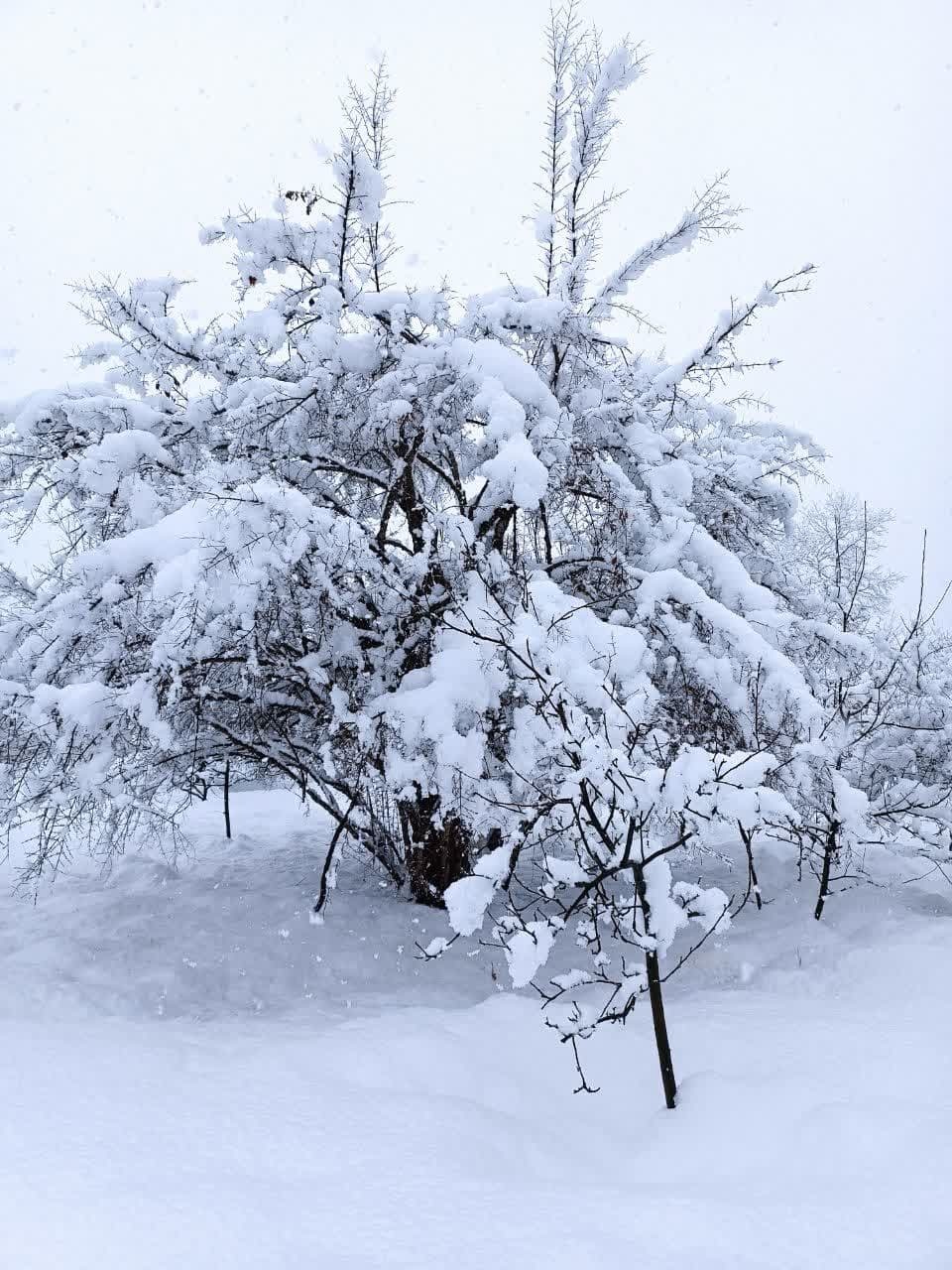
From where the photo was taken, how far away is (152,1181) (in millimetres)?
2377

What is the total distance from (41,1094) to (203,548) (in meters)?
2.42

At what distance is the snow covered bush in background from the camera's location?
411 centimetres

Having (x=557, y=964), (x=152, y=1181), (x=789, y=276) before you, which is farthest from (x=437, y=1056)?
(x=789, y=276)

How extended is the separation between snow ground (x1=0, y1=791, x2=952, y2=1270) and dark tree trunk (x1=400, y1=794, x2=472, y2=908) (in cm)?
82

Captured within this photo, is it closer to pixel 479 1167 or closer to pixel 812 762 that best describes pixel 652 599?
pixel 812 762

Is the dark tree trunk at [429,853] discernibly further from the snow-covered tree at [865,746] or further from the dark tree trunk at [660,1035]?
the dark tree trunk at [660,1035]

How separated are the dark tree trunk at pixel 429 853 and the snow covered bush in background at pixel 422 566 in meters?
0.03

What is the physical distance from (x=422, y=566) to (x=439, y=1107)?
9.68 ft

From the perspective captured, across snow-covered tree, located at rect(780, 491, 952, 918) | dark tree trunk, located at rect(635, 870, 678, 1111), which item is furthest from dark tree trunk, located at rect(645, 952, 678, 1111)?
snow-covered tree, located at rect(780, 491, 952, 918)

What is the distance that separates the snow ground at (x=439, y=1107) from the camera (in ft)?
7.00

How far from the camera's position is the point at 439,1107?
3004 mm

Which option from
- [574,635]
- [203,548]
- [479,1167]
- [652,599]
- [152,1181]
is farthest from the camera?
[652,599]

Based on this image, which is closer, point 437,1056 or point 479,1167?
point 479,1167

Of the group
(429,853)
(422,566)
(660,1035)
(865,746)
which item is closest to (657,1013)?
(660,1035)
